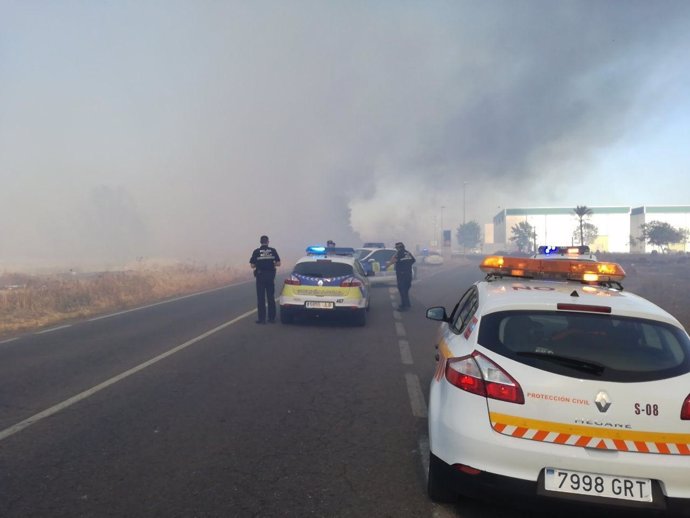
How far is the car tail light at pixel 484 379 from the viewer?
306 cm

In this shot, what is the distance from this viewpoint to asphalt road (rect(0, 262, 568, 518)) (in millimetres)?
3477

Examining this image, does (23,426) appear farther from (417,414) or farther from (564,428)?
(564,428)

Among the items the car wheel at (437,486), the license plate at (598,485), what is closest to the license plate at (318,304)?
the car wheel at (437,486)

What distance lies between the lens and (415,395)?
19.4 ft

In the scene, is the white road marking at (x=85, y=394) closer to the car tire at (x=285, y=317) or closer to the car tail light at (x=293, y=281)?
the car tire at (x=285, y=317)

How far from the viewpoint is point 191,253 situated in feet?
208

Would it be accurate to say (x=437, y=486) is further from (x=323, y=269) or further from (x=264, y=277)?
(x=264, y=277)

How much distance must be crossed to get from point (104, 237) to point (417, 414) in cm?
6741

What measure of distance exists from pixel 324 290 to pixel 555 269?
21.4ft

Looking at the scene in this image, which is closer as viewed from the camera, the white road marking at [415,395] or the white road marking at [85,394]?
the white road marking at [85,394]

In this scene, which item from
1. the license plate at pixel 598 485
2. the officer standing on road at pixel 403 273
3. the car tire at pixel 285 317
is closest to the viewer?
the license plate at pixel 598 485

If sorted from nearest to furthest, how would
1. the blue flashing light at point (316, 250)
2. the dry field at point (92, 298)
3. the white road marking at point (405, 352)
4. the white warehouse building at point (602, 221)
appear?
the white road marking at point (405, 352)
the blue flashing light at point (316, 250)
the dry field at point (92, 298)
the white warehouse building at point (602, 221)

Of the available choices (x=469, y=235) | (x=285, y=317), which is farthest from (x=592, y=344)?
(x=469, y=235)

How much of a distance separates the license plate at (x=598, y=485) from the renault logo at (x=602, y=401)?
1.22ft
